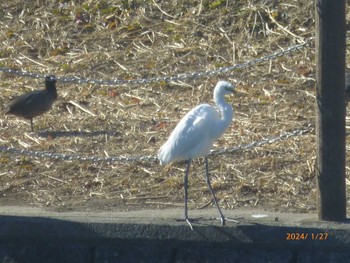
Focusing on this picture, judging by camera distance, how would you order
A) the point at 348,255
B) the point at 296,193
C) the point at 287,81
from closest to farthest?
the point at 348,255 < the point at 296,193 < the point at 287,81

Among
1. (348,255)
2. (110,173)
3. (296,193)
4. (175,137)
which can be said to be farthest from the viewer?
(110,173)

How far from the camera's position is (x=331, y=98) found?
638 centimetres

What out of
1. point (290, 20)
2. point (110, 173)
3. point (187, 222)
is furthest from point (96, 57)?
point (187, 222)

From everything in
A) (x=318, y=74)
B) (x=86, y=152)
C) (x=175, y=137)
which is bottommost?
(x=86, y=152)

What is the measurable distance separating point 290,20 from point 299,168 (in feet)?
13.2

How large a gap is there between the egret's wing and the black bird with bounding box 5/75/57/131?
350cm

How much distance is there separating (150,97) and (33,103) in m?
1.29

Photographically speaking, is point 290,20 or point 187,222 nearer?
point 187,222

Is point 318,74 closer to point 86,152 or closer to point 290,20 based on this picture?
Result: point 86,152

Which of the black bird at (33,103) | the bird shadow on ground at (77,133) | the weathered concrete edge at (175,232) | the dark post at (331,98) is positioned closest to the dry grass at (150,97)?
the bird shadow on ground at (77,133)

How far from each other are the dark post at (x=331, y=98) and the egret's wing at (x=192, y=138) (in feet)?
2.45

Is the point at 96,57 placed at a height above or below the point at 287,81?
below

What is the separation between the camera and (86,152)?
29.7 feet
